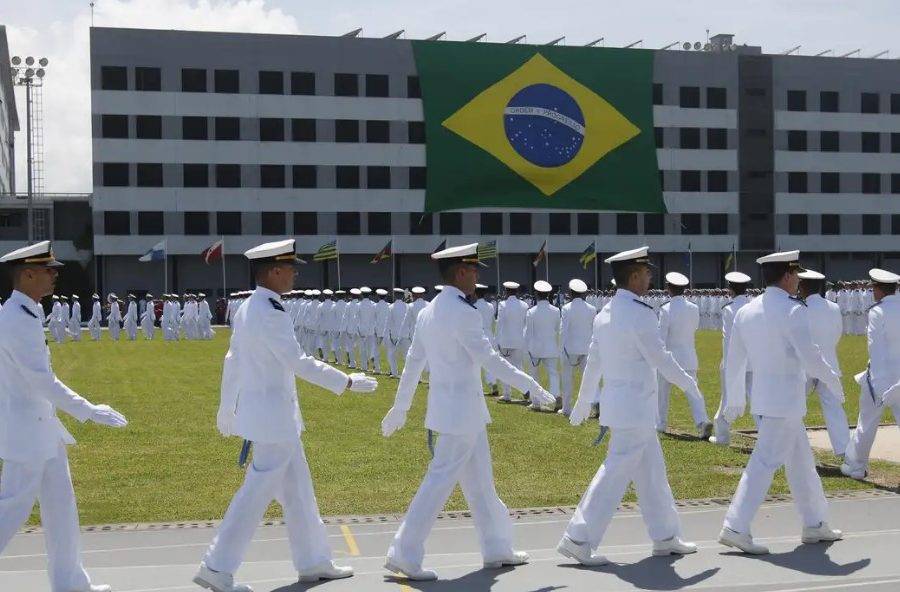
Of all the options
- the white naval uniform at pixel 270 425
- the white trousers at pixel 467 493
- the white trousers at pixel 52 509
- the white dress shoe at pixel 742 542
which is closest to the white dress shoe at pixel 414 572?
the white trousers at pixel 467 493

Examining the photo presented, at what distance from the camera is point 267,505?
24.8ft

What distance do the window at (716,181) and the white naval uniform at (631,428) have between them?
208 feet

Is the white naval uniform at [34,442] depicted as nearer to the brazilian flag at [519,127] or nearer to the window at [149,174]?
the brazilian flag at [519,127]

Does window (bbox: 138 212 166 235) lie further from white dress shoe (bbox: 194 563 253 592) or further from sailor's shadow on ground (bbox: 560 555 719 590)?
white dress shoe (bbox: 194 563 253 592)

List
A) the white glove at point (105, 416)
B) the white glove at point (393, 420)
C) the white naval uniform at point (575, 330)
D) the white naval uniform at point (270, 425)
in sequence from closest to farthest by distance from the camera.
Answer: the white glove at point (105, 416)
the white naval uniform at point (270, 425)
the white glove at point (393, 420)
the white naval uniform at point (575, 330)

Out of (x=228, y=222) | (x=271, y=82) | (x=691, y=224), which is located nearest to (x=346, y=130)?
(x=271, y=82)

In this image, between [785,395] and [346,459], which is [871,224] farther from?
[785,395]

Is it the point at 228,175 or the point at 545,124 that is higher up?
the point at 545,124

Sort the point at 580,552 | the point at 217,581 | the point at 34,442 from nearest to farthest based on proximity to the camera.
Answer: the point at 34,442 → the point at 217,581 → the point at 580,552

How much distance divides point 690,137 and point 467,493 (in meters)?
63.7

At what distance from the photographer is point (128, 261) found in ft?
209

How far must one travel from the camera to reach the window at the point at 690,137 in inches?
2721

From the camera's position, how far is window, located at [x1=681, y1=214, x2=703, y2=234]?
69125 millimetres

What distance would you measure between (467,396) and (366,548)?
1.52 meters
